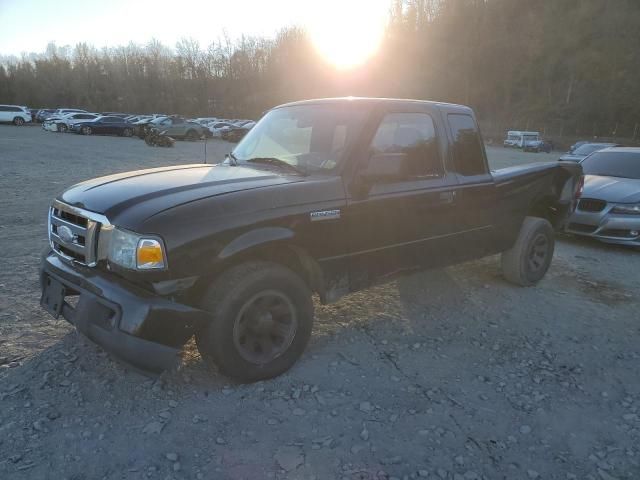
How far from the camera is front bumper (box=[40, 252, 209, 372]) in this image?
271 centimetres

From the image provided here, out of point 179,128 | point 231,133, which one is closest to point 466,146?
point 179,128

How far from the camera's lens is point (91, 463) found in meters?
2.47

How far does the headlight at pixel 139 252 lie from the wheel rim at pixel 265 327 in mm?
626

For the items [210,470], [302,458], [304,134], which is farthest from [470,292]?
[210,470]

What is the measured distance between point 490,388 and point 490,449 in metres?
0.68

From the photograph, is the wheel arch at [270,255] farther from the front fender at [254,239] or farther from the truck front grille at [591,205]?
the truck front grille at [591,205]

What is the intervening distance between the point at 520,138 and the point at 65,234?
48064 mm

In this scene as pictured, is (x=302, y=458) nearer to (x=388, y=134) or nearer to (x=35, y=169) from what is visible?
(x=388, y=134)

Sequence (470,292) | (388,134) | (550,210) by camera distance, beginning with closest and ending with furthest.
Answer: (388,134), (470,292), (550,210)

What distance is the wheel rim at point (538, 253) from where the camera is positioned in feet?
17.9

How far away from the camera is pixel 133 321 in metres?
2.71

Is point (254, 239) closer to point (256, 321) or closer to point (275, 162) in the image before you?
point (256, 321)

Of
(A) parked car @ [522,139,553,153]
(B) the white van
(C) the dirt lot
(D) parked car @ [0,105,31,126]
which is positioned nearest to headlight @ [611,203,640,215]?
(C) the dirt lot

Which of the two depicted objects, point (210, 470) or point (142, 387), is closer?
point (210, 470)
